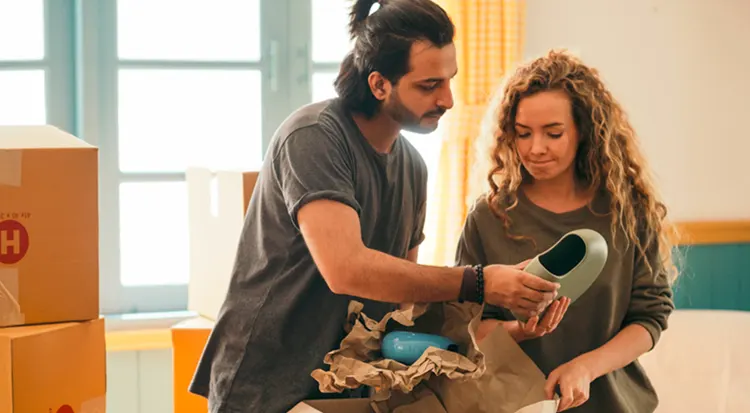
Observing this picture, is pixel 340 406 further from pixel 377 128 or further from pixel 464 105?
pixel 464 105

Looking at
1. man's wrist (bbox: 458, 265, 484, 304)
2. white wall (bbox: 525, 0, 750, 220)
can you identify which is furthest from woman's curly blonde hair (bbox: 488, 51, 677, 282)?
white wall (bbox: 525, 0, 750, 220)

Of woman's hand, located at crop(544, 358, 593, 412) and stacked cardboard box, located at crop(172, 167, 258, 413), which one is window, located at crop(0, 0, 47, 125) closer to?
stacked cardboard box, located at crop(172, 167, 258, 413)

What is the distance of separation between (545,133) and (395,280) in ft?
1.47

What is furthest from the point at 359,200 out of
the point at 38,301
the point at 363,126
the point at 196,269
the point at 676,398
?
the point at 676,398

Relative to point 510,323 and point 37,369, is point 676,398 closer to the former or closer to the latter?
point 510,323

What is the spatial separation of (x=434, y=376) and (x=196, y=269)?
1.16m

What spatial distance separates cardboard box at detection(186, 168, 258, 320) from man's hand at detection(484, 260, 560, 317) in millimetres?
834

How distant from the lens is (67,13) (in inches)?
114

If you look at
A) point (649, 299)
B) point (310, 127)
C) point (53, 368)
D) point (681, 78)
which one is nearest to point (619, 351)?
point (649, 299)

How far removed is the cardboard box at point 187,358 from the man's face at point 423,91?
0.87 metres

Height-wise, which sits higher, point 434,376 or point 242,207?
point 242,207

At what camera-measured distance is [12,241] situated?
1.69 meters

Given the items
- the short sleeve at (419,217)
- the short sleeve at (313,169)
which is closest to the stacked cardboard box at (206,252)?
the short sleeve at (419,217)

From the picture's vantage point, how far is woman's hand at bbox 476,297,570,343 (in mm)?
1509
